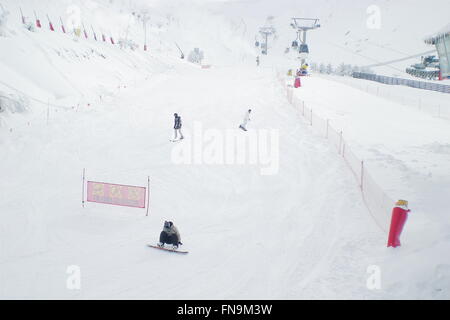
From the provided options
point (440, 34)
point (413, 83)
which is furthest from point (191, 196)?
point (413, 83)

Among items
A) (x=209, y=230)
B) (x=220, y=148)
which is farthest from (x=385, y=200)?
(x=220, y=148)

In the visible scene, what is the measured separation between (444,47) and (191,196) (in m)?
13.2

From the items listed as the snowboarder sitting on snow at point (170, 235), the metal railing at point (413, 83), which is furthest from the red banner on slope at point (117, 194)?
the metal railing at point (413, 83)

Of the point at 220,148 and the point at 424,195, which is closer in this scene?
the point at 424,195

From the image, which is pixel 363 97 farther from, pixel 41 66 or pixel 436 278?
pixel 436 278

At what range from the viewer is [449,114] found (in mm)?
29828

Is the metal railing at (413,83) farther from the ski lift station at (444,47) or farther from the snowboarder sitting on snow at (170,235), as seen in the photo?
the snowboarder sitting on snow at (170,235)

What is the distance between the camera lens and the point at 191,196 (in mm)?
13375

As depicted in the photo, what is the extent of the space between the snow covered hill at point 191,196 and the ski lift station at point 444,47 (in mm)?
3530

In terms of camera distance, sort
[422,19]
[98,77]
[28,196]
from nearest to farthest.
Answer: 1. [28,196]
2. [98,77]
3. [422,19]

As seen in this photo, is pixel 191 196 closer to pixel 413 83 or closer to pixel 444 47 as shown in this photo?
pixel 444 47

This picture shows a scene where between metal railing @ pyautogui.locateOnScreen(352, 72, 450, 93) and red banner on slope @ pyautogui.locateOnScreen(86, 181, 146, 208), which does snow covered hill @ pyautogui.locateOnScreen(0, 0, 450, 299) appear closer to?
red banner on slope @ pyautogui.locateOnScreen(86, 181, 146, 208)

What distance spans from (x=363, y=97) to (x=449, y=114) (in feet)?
23.5

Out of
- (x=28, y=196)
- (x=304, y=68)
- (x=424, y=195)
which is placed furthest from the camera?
(x=304, y=68)
